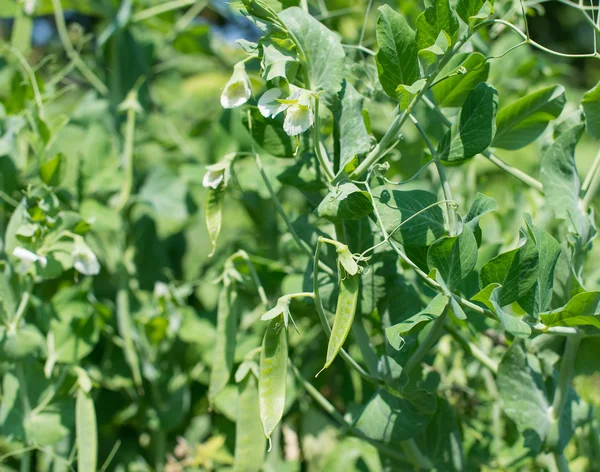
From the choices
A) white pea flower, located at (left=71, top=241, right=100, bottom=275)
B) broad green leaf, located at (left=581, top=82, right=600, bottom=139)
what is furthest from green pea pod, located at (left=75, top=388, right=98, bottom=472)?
broad green leaf, located at (left=581, top=82, right=600, bottom=139)

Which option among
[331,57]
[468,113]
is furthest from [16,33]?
[468,113]

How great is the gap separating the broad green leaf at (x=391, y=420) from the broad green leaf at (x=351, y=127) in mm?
233

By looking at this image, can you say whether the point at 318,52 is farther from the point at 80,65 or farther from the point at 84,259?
the point at 80,65

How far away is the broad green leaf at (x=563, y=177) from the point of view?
0.60 metres

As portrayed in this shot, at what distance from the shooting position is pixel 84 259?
2.24ft

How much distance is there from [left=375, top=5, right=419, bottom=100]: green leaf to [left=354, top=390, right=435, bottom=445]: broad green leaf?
0.30 m

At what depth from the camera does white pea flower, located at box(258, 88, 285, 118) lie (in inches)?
20.3

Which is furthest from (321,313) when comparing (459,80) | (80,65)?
(80,65)

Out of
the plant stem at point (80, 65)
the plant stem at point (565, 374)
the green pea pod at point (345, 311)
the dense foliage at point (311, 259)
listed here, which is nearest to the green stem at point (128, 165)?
the dense foliage at point (311, 259)

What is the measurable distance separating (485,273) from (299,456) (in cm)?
54

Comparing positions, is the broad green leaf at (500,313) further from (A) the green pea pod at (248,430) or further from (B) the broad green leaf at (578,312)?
(A) the green pea pod at (248,430)

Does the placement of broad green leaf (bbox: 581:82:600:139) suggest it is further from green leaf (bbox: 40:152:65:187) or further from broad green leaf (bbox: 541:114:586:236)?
green leaf (bbox: 40:152:65:187)

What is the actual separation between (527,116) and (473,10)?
15 cm

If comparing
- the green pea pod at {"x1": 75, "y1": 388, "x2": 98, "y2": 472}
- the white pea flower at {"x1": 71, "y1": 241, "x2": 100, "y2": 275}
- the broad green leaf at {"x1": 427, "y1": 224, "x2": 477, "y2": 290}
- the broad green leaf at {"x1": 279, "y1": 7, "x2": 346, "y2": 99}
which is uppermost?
the broad green leaf at {"x1": 279, "y1": 7, "x2": 346, "y2": 99}
